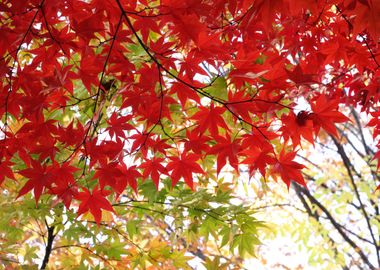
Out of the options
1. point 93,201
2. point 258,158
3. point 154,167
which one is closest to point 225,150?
point 258,158

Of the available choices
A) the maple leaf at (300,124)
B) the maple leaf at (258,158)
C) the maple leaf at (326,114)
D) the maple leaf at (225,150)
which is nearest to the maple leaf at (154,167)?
the maple leaf at (225,150)

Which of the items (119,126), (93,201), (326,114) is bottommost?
(93,201)

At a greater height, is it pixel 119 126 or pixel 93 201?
pixel 119 126

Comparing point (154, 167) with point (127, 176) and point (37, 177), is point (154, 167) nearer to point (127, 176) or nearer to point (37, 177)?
point (127, 176)

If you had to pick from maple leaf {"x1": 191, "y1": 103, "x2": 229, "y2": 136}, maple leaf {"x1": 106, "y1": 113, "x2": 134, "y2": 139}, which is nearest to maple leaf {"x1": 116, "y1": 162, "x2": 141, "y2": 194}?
maple leaf {"x1": 106, "y1": 113, "x2": 134, "y2": 139}

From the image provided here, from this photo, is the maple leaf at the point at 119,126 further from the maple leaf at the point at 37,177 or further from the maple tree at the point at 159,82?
the maple leaf at the point at 37,177

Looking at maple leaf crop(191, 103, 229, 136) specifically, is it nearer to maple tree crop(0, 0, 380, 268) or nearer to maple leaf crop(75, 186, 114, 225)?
maple tree crop(0, 0, 380, 268)

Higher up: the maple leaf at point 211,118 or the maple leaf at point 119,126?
the maple leaf at point 119,126

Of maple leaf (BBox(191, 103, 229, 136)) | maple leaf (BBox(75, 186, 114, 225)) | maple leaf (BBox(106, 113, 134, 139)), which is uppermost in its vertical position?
maple leaf (BBox(106, 113, 134, 139))

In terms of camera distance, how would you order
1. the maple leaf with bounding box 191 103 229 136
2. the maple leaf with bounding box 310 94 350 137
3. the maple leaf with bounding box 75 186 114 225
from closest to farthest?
the maple leaf with bounding box 310 94 350 137 → the maple leaf with bounding box 191 103 229 136 → the maple leaf with bounding box 75 186 114 225

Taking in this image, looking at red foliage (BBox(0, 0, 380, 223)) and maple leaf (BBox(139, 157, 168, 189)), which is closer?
red foliage (BBox(0, 0, 380, 223))

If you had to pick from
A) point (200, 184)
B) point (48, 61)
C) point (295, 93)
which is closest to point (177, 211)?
point (200, 184)

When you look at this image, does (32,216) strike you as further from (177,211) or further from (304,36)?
(304,36)

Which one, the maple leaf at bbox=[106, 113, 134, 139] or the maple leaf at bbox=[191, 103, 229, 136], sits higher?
the maple leaf at bbox=[106, 113, 134, 139]
